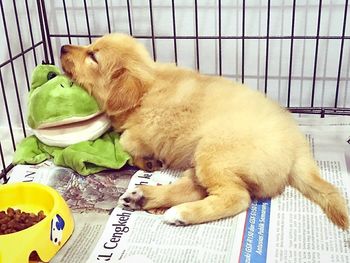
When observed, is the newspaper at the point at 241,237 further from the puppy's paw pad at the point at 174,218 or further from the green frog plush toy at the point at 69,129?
the green frog plush toy at the point at 69,129

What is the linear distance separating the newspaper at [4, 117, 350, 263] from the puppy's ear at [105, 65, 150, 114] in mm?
231

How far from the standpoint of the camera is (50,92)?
156 cm

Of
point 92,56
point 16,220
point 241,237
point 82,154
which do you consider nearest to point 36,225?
point 16,220

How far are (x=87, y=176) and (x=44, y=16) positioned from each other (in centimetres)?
74

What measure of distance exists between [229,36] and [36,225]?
1.04 metres

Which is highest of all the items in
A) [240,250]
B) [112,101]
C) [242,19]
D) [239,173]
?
[242,19]

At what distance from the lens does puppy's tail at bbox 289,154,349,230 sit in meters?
1.25

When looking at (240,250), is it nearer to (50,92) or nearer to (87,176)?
(87,176)

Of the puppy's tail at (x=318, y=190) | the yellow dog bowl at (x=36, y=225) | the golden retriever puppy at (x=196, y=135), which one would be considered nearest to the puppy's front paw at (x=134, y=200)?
the golden retriever puppy at (x=196, y=135)

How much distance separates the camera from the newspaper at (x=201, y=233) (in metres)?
1.15

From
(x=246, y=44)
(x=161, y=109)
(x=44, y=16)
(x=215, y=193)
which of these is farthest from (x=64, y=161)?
(x=246, y=44)

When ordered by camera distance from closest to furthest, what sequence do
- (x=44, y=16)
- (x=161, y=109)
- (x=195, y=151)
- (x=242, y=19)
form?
1. (x=195, y=151)
2. (x=161, y=109)
3. (x=242, y=19)
4. (x=44, y=16)

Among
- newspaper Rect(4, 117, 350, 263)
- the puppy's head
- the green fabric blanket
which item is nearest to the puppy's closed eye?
the puppy's head

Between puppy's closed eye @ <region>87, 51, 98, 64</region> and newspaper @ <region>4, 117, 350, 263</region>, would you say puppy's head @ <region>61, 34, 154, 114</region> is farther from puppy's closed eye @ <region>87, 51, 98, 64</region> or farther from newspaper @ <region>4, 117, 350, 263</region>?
newspaper @ <region>4, 117, 350, 263</region>
